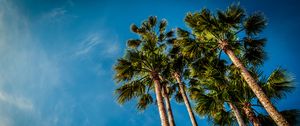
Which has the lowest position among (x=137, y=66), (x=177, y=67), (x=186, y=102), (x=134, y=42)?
(x=186, y=102)

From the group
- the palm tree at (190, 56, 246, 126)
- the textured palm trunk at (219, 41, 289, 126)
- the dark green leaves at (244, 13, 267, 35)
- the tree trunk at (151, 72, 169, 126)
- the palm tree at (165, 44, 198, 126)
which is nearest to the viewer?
the textured palm trunk at (219, 41, 289, 126)

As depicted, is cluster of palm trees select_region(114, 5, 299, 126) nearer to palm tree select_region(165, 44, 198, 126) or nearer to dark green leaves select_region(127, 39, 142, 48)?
palm tree select_region(165, 44, 198, 126)

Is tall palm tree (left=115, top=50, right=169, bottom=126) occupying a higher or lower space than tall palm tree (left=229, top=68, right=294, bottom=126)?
higher

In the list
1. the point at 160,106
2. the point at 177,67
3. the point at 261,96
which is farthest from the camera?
the point at 177,67

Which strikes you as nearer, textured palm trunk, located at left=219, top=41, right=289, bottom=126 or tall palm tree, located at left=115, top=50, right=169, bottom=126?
textured palm trunk, located at left=219, top=41, right=289, bottom=126

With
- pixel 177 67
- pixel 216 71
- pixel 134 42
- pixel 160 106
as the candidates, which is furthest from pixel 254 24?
pixel 134 42

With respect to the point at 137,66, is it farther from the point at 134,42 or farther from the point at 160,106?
the point at 134,42

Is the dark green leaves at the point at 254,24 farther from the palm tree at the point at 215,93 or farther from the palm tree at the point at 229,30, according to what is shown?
the palm tree at the point at 215,93

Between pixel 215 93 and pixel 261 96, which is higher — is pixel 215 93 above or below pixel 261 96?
above

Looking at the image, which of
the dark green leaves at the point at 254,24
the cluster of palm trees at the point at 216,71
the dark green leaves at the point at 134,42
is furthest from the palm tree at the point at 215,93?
the dark green leaves at the point at 134,42

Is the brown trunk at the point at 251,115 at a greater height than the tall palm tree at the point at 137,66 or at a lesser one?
lesser

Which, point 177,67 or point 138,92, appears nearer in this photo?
point 138,92

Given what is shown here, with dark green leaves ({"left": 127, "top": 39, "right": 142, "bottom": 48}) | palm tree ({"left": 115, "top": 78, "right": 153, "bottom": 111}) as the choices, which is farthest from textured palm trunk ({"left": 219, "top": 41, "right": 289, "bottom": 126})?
dark green leaves ({"left": 127, "top": 39, "right": 142, "bottom": 48})

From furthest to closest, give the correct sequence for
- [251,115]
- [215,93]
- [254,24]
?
1. [254,24]
2. [215,93]
3. [251,115]
